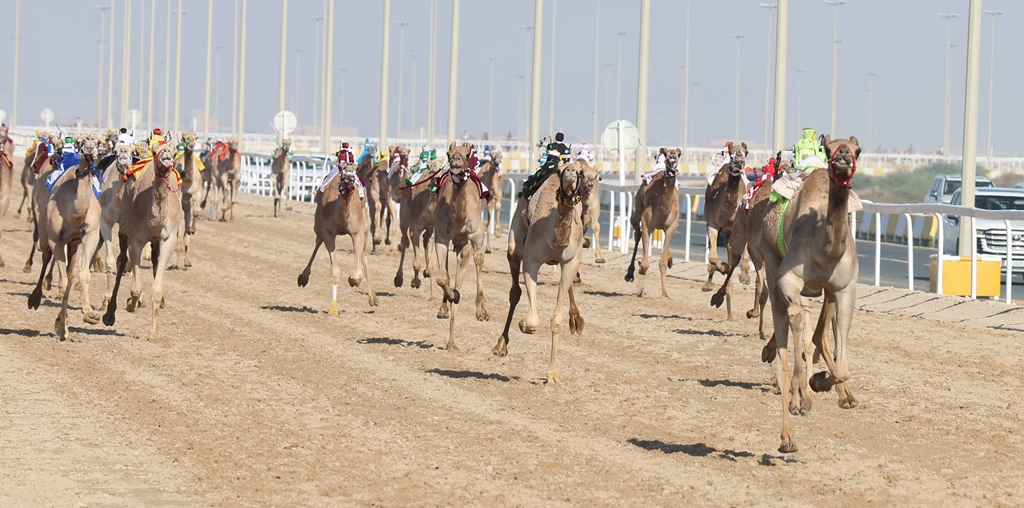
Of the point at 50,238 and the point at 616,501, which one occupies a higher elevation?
the point at 50,238

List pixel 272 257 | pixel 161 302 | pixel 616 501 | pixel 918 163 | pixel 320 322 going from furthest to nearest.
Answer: pixel 918 163 → pixel 272 257 → pixel 320 322 → pixel 161 302 → pixel 616 501

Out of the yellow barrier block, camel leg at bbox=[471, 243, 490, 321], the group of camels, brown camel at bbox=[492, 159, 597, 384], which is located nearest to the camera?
the group of camels

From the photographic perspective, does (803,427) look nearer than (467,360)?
Yes

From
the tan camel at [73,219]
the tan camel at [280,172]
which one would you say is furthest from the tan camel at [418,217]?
the tan camel at [280,172]

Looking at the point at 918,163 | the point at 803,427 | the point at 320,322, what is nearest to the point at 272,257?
the point at 320,322

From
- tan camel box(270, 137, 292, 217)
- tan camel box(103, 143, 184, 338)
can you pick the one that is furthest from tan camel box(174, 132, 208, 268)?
tan camel box(270, 137, 292, 217)

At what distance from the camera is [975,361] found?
1566 cm

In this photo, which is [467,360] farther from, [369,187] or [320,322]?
[369,187]

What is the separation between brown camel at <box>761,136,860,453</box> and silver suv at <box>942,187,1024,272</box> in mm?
15000

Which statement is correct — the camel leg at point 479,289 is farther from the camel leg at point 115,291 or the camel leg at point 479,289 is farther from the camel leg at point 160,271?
the camel leg at point 115,291

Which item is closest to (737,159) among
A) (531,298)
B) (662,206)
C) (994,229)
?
(662,206)

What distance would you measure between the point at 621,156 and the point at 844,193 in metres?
21.6

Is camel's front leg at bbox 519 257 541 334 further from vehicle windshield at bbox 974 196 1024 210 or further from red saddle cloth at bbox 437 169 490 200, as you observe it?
vehicle windshield at bbox 974 196 1024 210

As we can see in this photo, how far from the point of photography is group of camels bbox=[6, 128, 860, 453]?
34.9 feet
